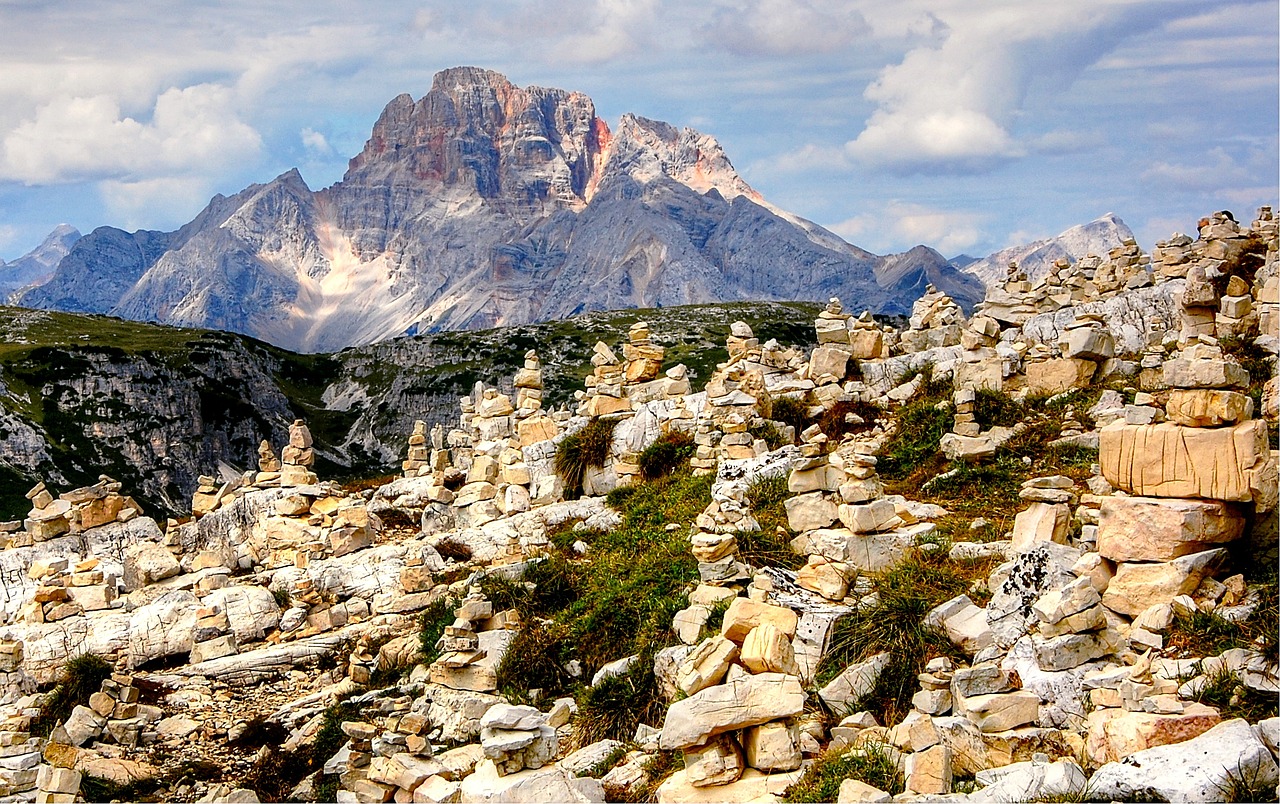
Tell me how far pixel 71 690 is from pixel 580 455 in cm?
1109

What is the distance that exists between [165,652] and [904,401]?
52.1ft

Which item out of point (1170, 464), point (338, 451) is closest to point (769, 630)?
point (1170, 464)

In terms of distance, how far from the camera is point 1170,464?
1083 centimetres

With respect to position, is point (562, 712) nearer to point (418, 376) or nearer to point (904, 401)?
point (904, 401)

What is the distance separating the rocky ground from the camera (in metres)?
9.66

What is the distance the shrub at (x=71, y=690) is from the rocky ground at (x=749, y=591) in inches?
2.5

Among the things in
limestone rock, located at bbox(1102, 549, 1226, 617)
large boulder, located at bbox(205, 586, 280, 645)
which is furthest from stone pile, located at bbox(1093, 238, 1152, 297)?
large boulder, located at bbox(205, 586, 280, 645)

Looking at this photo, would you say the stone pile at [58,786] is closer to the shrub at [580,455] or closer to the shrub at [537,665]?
the shrub at [537,665]

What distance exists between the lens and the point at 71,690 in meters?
17.8

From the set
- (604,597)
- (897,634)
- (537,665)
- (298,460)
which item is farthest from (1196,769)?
(298,460)

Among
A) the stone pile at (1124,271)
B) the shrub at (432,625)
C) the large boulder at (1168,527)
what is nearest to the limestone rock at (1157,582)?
the large boulder at (1168,527)

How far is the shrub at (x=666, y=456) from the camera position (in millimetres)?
22344

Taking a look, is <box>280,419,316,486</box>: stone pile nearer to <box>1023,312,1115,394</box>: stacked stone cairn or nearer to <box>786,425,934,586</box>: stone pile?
<box>786,425,934,586</box>: stone pile

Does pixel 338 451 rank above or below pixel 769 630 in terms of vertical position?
below
